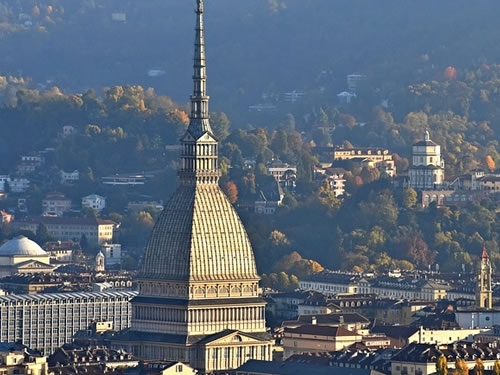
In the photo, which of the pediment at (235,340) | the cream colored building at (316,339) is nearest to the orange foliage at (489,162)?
the cream colored building at (316,339)

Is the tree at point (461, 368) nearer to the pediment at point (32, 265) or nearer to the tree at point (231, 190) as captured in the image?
the pediment at point (32, 265)

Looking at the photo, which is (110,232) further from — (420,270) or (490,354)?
(490,354)

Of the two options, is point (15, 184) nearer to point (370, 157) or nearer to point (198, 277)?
point (370, 157)

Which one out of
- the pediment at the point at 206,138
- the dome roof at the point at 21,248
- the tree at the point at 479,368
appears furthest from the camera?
the dome roof at the point at 21,248

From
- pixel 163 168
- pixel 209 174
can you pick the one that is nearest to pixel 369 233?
pixel 163 168

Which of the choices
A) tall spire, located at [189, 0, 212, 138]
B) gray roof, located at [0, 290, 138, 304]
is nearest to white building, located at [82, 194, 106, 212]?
gray roof, located at [0, 290, 138, 304]

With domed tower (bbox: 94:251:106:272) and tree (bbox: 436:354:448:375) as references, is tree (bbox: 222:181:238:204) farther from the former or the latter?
tree (bbox: 436:354:448:375)
